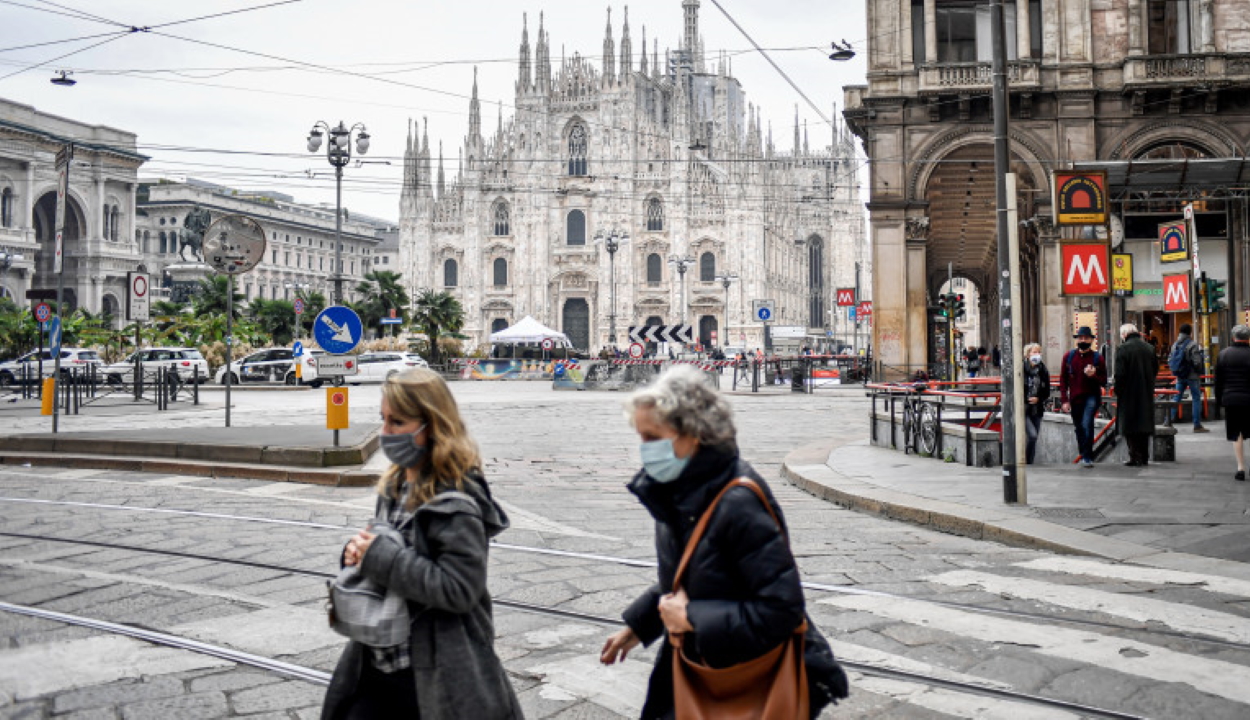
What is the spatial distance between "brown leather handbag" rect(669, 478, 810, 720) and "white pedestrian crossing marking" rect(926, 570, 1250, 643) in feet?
10.4

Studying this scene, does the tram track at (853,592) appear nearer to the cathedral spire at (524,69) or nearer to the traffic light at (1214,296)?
the traffic light at (1214,296)

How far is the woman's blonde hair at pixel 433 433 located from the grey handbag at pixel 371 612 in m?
0.15

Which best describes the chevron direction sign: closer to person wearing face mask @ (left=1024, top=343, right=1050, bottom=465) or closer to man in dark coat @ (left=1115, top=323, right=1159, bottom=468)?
person wearing face mask @ (left=1024, top=343, right=1050, bottom=465)

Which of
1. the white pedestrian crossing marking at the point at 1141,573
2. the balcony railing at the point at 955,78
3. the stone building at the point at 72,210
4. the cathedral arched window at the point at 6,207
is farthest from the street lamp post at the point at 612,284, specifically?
the white pedestrian crossing marking at the point at 1141,573

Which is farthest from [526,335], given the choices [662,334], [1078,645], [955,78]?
[1078,645]

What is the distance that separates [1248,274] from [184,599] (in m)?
21.1

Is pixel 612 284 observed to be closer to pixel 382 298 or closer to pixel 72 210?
pixel 382 298

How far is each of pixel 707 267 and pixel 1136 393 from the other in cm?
5646

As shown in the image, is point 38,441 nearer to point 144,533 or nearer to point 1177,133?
point 144,533

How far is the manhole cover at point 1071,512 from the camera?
7.21 m

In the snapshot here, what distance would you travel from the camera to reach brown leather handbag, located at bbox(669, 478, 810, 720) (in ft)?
6.88

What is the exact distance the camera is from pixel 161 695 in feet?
12.0

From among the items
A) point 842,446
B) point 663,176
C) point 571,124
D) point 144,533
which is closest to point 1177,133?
point 842,446

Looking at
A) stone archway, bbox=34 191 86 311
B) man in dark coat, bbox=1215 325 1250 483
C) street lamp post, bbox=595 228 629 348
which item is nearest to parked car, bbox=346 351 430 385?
street lamp post, bbox=595 228 629 348
